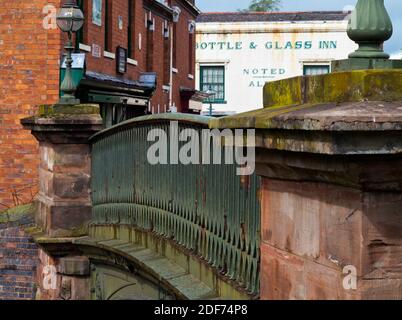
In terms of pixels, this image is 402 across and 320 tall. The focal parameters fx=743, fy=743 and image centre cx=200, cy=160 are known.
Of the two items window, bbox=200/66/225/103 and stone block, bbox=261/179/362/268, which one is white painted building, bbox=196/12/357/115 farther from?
stone block, bbox=261/179/362/268

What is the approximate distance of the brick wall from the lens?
1015 cm

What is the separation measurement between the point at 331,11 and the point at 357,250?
47738mm

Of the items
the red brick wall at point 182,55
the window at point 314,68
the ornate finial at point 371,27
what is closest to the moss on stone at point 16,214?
the ornate finial at point 371,27

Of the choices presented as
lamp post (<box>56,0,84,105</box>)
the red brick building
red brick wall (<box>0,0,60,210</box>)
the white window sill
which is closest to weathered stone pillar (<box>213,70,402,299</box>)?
lamp post (<box>56,0,84,105</box>)

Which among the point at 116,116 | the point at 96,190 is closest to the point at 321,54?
the point at 116,116

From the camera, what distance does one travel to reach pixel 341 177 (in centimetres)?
334

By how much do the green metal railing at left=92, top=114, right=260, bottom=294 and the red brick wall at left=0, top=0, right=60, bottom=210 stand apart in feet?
17.7

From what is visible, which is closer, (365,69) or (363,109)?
(363,109)

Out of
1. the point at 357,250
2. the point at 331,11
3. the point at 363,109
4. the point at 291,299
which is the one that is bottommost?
the point at 291,299

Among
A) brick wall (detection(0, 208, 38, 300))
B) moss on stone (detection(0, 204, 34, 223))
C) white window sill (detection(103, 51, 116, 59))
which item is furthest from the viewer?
white window sill (detection(103, 51, 116, 59))

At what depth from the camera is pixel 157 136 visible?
7340mm

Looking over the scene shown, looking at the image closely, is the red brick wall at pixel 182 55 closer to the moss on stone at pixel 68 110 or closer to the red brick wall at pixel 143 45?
the red brick wall at pixel 143 45

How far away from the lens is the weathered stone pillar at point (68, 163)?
9125 mm
